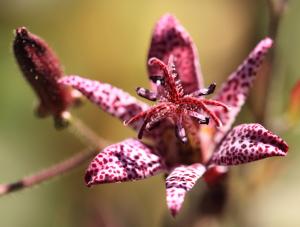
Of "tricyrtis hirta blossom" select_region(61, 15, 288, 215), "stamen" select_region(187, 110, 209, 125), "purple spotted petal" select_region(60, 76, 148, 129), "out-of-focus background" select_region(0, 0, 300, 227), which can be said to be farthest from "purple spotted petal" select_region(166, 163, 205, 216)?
"out-of-focus background" select_region(0, 0, 300, 227)

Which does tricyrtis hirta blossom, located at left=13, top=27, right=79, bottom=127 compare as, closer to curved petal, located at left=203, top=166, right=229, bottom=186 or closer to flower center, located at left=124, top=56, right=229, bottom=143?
flower center, located at left=124, top=56, right=229, bottom=143

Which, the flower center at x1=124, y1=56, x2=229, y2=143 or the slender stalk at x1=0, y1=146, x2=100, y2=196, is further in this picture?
the slender stalk at x1=0, y1=146, x2=100, y2=196

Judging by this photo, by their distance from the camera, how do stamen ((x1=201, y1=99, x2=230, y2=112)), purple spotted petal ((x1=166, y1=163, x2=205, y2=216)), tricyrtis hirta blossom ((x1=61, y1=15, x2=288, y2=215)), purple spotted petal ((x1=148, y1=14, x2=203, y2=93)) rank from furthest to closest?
purple spotted petal ((x1=148, y1=14, x2=203, y2=93)) → stamen ((x1=201, y1=99, x2=230, y2=112)) → tricyrtis hirta blossom ((x1=61, y1=15, x2=288, y2=215)) → purple spotted petal ((x1=166, y1=163, x2=205, y2=216))

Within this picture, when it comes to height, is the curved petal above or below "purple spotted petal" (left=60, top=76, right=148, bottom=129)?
below

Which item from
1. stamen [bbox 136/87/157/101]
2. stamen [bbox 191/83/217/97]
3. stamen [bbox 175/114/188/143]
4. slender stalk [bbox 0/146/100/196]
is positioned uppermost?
stamen [bbox 136/87/157/101]

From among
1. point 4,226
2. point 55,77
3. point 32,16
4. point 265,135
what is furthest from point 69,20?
point 265,135

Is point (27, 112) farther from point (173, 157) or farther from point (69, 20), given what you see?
point (173, 157)

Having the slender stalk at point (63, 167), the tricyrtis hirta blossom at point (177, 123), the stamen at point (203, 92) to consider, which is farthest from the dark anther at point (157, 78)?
the slender stalk at point (63, 167)

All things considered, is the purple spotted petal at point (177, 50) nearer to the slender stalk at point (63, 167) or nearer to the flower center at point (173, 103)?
the flower center at point (173, 103)
